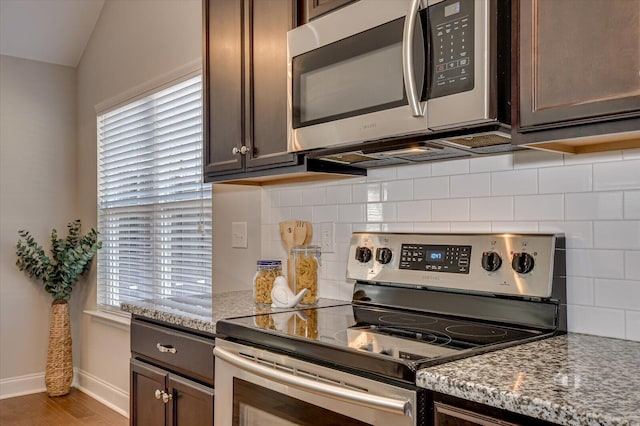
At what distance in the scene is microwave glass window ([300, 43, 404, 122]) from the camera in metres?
1.58

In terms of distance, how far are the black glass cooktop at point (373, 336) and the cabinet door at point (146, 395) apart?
0.49 meters

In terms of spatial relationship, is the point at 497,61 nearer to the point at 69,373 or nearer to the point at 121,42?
the point at 121,42

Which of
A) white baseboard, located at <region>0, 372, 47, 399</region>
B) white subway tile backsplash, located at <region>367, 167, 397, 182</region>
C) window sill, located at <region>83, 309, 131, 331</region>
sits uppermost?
white subway tile backsplash, located at <region>367, 167, 397, 182</region>

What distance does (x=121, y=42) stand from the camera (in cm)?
381

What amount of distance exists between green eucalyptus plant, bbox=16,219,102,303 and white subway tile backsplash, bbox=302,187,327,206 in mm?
2220

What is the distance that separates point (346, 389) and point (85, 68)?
390 cm

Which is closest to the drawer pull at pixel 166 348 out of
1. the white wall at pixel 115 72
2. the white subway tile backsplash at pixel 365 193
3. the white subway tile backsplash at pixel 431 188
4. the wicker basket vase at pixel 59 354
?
the white subway tile backsplash at pixel 365 193

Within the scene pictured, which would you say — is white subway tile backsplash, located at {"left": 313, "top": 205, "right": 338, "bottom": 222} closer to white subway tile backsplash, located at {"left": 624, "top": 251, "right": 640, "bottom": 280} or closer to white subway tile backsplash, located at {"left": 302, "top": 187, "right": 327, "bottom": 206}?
white subway tile backsplash, located at {"left": 302, "top": 187, "right": 327, "bottom": 206}

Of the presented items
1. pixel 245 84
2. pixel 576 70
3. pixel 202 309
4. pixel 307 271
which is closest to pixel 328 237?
pixel 307 271

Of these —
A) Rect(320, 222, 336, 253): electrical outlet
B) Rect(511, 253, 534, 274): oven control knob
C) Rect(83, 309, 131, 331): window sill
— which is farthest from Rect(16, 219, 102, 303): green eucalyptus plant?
Rect(511, 253, 534, 274): oven control knob

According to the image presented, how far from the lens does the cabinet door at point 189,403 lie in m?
1.79

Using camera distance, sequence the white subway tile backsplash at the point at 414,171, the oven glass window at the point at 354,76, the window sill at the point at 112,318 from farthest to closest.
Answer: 1. the window sill at the point at 112,318
2. the white subway tile backsplash at the point at 414,171
3. the oven glass window at the point at 354,76

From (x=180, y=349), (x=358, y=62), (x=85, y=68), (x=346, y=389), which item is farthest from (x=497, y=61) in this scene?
(x=85, y=68)

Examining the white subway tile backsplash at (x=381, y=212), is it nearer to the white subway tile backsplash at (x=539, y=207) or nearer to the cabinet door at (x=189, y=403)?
the white subway tile backsplash at (x=539, y=207)
